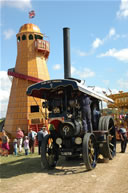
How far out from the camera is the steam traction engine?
7.41m

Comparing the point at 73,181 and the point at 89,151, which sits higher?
the point at 89,151

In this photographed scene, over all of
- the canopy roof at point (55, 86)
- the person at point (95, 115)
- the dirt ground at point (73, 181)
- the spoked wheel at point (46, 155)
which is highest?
the canopy roof at point (55, 86)

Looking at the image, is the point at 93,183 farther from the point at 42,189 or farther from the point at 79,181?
the point at 42,189

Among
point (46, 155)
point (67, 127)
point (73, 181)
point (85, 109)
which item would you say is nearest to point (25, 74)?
point (46, 155)

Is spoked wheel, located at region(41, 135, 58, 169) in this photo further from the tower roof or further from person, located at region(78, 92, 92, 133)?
the tower roof

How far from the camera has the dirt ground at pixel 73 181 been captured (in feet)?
18.0

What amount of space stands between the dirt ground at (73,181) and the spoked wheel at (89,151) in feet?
0.69

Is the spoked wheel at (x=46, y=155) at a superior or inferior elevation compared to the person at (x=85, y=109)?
inferior

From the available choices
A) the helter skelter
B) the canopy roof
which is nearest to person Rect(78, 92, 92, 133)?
the canopy roof

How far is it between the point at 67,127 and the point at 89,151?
1089 millimetres

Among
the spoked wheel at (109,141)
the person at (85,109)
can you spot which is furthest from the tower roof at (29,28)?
the person at (85,109)

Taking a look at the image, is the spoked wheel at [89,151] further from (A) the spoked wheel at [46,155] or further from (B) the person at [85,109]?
(A) the spoked wheel at [46,155]

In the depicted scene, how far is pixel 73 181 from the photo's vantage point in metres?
6.12

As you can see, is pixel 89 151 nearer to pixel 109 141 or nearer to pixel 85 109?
pixel 85 109
